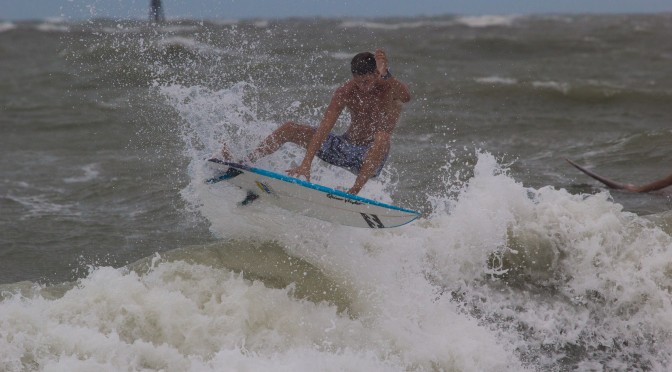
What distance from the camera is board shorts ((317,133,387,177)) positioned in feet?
24.3

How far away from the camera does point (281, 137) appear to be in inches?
291

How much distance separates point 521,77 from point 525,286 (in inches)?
574

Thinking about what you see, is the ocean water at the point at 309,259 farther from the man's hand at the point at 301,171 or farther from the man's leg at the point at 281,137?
the man's hand at the point at 301,171

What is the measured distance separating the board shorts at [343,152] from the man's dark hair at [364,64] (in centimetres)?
61

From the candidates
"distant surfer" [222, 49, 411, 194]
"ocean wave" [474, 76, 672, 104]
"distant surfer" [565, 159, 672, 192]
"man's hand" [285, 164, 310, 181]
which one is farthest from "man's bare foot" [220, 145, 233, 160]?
"ocean wave" [474, 76, 672, 104]

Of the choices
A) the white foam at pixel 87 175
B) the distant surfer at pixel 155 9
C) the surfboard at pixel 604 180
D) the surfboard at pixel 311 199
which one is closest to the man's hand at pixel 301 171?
the surfboard at pixel 311 199

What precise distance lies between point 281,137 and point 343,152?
53 centimetres

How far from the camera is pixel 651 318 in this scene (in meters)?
7.34

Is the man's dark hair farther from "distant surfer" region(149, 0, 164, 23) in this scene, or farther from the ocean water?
"distant surfer" region(149, 0, 164, 23)

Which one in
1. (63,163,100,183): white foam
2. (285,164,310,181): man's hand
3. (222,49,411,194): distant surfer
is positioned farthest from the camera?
(63,163,100,183): white foam

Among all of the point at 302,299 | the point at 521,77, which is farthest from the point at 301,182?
the point at 521,77

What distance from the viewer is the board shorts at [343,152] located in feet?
24.3

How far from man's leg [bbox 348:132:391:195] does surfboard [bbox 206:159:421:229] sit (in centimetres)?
23

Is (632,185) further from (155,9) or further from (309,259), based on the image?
(155,9)
